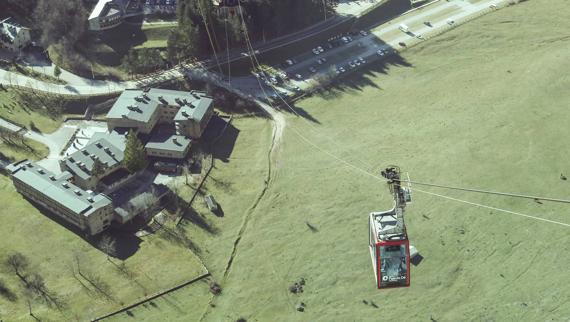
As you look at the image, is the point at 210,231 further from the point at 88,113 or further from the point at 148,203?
the point at 88,113

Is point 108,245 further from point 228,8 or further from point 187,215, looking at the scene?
point 228,8

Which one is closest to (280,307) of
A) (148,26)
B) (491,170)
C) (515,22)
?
(491,170)

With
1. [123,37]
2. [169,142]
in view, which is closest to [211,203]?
[169,142]

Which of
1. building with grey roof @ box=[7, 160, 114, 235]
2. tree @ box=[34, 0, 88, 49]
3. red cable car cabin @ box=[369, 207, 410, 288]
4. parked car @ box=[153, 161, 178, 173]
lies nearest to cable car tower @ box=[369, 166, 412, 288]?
red cable car cabin @ box=[369, 207, 410, 288]

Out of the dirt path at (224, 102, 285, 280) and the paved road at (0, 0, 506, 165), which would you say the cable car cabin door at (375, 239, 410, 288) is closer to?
the dirt path at (224, 102, 285, 280)

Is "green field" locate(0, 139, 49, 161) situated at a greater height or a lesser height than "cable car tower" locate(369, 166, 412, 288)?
lesser

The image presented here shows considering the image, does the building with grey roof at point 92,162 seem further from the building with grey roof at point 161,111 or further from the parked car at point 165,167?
the building with grey roof at point 161,111
